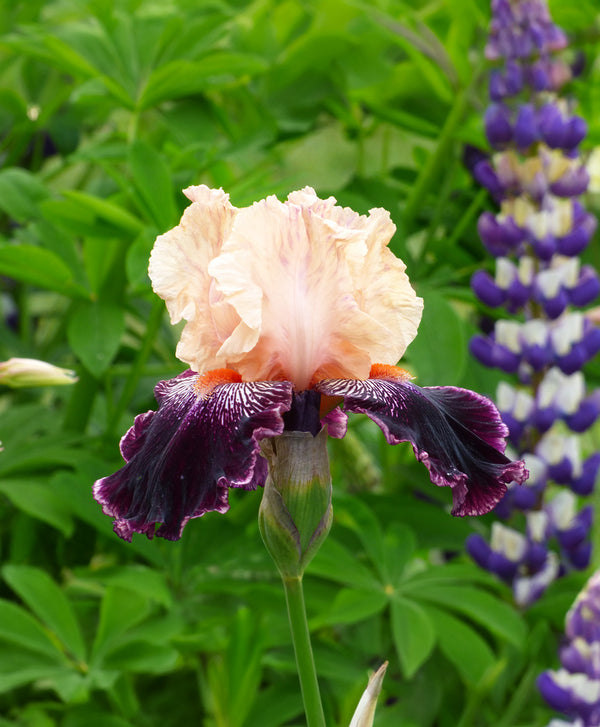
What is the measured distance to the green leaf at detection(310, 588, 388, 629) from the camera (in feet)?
2.80

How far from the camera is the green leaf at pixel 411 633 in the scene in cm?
82

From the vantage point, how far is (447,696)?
1114 mm

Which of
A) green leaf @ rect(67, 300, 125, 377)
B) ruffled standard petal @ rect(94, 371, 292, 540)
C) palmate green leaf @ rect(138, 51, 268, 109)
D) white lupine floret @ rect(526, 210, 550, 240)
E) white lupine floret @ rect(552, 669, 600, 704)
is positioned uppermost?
ruffled standard petal @ rect(94, 371, 292, 540)

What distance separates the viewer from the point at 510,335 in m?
1.04

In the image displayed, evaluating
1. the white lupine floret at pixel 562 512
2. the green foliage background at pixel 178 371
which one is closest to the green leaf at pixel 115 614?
the green foliage background at pixel 178 371

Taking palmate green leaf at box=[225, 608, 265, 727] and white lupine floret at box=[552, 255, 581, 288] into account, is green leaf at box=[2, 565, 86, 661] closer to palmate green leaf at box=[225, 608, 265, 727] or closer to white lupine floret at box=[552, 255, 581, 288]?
palmate green leaf at box=[225, 608, 265, 727]

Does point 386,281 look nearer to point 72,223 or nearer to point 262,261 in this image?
point 262,261

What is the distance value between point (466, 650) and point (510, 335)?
35 centimetres

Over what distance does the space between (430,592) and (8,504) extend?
19.1 inches

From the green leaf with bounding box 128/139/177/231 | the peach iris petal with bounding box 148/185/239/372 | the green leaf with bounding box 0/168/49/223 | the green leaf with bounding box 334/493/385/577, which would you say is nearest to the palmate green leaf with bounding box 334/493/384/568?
the green leaf with bounding box 334/493/385/577

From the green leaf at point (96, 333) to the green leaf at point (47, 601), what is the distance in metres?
0.20

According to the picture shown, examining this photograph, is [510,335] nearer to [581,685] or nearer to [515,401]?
[515,401]

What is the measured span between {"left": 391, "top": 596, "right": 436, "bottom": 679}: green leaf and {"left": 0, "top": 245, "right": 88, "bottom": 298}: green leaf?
18.6 inches

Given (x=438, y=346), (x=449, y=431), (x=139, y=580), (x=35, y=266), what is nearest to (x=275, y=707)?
(x=139, y=580)
